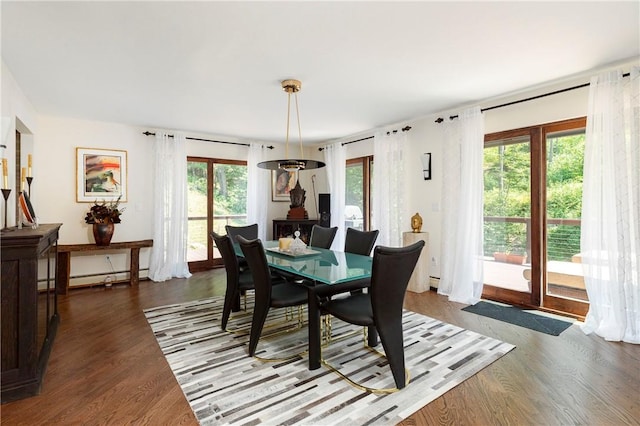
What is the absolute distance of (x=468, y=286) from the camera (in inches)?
156

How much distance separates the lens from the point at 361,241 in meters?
3.59

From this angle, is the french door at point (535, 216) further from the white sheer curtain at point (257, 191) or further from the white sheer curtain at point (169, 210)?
the white sheer curtain at point (169, 210)

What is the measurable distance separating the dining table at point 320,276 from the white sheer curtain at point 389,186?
1.99 m

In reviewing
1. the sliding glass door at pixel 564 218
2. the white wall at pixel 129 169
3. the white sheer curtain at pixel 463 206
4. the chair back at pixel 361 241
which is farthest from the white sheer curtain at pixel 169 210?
the sliding glass door at pixel 564 218

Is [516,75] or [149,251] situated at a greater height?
[516,75]

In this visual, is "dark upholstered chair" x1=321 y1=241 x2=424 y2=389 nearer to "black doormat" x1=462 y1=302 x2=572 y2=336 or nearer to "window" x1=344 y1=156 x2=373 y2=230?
"black doormat" x1=462 y1=302 x2=572 y2=336

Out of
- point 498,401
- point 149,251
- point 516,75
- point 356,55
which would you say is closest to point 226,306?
point 498,401

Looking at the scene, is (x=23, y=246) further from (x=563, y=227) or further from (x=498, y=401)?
(x=563, y=227)

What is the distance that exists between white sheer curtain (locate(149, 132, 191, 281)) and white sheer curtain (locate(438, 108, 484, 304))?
13.0 ft

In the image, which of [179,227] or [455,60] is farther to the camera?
[179,227]

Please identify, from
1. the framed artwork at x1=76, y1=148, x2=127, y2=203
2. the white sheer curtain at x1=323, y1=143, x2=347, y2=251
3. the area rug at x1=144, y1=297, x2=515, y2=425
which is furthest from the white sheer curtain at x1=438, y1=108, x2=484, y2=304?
the framed artwork at x1=76, y1=148, x2=127, y2=203

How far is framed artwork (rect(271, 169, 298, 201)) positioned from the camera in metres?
6.39

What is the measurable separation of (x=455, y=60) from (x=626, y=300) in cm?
255

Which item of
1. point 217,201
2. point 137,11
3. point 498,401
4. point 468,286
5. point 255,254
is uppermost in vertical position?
point 137,11
